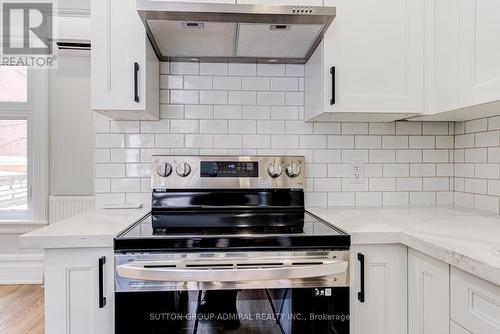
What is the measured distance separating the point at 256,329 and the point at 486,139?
1.41 m

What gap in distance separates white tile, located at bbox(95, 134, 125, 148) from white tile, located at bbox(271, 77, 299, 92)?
0.86 meters

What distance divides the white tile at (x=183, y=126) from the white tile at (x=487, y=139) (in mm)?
1454

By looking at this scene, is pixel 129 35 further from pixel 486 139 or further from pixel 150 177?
pixel 486 139

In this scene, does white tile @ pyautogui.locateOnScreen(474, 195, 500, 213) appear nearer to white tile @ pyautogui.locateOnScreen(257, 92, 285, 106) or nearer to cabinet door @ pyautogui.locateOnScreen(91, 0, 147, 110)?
white tile @ pyautogui.locateOnScreen(257, 92, 285, 106)

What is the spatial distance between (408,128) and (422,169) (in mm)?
243

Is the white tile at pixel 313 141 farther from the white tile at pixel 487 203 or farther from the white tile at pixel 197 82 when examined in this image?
the white tile at pixel 487 203

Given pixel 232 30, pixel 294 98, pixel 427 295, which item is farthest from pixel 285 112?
pixel 427 295

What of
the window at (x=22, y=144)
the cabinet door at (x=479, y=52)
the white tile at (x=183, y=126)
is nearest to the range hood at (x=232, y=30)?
the white tile at (x=183, y=126)

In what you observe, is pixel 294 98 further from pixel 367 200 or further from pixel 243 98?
pixel 367 200

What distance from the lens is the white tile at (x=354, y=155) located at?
180 centimetres

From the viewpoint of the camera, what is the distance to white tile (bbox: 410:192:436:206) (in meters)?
1.81

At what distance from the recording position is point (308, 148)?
70.4 inches

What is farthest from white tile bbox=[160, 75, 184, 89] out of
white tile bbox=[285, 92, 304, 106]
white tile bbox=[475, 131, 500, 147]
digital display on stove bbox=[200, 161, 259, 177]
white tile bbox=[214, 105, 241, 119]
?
white tile bbox=[475, 131, 500, 147]

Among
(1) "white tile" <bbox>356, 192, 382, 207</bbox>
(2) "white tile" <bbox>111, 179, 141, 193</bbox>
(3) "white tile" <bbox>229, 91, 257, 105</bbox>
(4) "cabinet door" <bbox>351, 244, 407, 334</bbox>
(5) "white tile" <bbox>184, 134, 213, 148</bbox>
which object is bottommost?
(4) "cabinet door" <bbox>351, 244, 407, 334</bbox>
